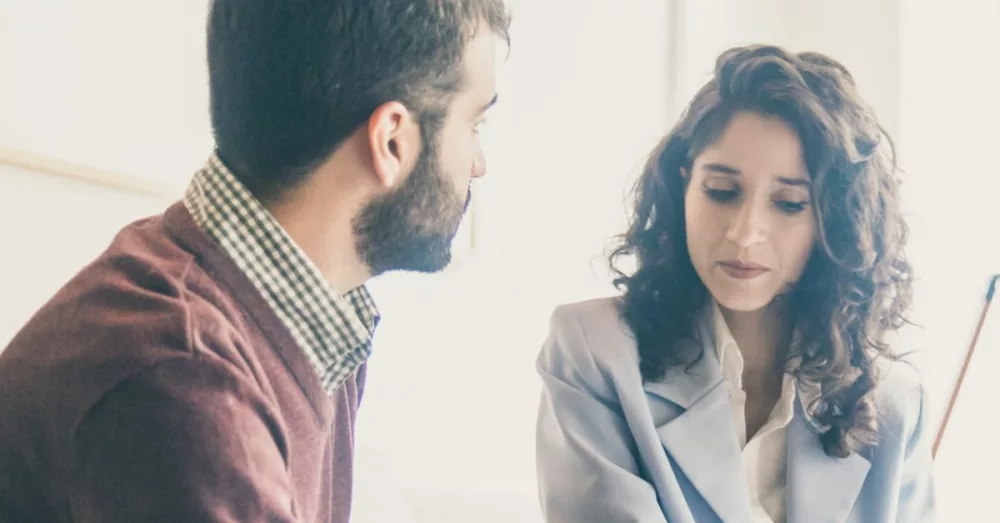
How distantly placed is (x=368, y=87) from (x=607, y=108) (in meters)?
1.35

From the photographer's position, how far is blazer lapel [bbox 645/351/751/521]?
1.13 meters

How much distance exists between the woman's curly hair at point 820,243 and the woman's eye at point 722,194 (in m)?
0.07

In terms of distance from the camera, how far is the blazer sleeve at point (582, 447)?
1.10 metres

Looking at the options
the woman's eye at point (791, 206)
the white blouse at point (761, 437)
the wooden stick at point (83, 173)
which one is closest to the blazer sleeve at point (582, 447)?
the white blouse at point (761, 437)

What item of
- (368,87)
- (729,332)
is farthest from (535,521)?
(368,87)

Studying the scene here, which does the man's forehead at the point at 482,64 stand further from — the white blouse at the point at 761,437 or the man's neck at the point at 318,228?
the white blouse at the point at 761,437

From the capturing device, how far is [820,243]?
47.9 inches

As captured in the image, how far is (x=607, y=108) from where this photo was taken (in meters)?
2.03

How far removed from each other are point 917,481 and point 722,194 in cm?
51

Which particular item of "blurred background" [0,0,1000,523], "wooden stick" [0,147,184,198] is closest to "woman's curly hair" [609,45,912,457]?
"blurred background" [0,0,1000,523]

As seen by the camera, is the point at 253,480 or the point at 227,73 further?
the point at 227,73

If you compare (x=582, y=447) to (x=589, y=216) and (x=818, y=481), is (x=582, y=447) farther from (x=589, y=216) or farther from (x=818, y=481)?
(x=589, y=216)

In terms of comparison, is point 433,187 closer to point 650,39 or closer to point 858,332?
point 858,332

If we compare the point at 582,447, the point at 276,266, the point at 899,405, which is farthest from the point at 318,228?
the point at 899,405
